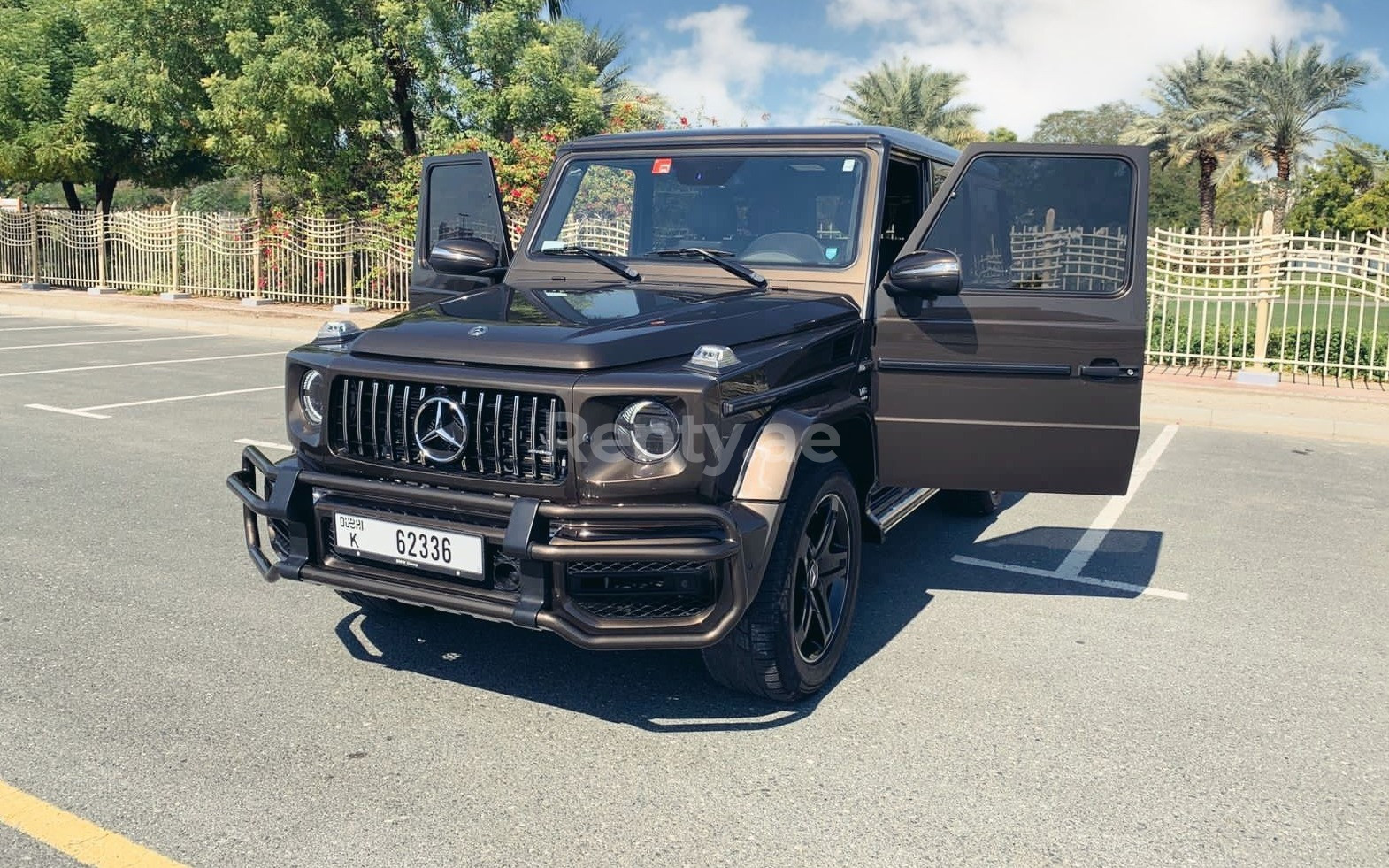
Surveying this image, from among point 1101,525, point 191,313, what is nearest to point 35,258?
point 191,313

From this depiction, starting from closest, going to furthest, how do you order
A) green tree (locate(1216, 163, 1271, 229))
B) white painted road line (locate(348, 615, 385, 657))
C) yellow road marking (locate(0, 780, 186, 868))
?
yellow road marking (locate(0, 780, 186, 868))
white painted road line (locate(348, 615, 385, 657))
green tree (locate(1216, 163, 1271, 229))

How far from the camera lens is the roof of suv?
4840 mm

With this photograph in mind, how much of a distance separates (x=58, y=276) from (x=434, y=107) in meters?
10.8

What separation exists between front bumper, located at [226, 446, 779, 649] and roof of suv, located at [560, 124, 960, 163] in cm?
199

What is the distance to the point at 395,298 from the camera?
2078 centimetres

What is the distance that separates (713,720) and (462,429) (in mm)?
1266

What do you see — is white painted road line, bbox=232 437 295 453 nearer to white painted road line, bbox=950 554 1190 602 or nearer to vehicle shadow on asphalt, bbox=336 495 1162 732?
vehicle shadow on asphalt, bbox=336 495 1162 732

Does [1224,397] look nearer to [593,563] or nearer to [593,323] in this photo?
[593,323]

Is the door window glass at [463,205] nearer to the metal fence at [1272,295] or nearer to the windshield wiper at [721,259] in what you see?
the windshield wiper at [721,259]

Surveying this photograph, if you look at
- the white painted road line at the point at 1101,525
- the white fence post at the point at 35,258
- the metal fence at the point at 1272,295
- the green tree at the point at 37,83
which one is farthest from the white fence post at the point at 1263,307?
the white fence post at the point at 35,258

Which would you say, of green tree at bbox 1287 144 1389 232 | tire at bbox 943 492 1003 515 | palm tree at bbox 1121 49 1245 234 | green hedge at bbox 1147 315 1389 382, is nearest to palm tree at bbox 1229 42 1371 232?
palm tree at bbox 1121 49 1245 234

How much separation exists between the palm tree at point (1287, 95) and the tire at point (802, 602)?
36.4 meters

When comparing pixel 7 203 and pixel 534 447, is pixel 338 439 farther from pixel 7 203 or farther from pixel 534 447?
pixel 7 203

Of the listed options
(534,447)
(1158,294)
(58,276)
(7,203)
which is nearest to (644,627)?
(534,447)
